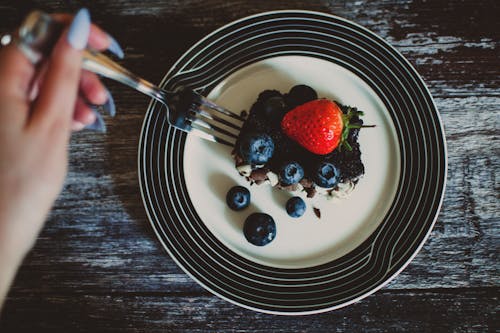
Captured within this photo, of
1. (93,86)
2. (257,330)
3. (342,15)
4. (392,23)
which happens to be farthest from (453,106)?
(93,86)

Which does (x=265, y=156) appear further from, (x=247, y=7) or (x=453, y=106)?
(x=453, y=106)

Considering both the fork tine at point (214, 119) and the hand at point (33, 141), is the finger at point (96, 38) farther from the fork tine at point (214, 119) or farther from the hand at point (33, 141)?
the fork tine at point (214, 119)

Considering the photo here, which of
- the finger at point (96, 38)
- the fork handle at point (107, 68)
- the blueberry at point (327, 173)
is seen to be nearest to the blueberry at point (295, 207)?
the blueberry at point (327, 173)

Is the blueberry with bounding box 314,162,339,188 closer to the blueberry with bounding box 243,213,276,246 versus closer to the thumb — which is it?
the blueberry with bounding box 243,213,276,246

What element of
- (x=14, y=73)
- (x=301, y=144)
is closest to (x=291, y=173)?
(x=301, y=144)

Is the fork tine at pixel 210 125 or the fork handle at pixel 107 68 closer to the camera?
the fork handle at pixel 107 68

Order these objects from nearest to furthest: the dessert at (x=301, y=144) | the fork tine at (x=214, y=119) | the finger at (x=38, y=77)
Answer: the finger at (x=38, y=77), the dessert at (x=301, y=144), the fork tine at (x=214, y=119)
